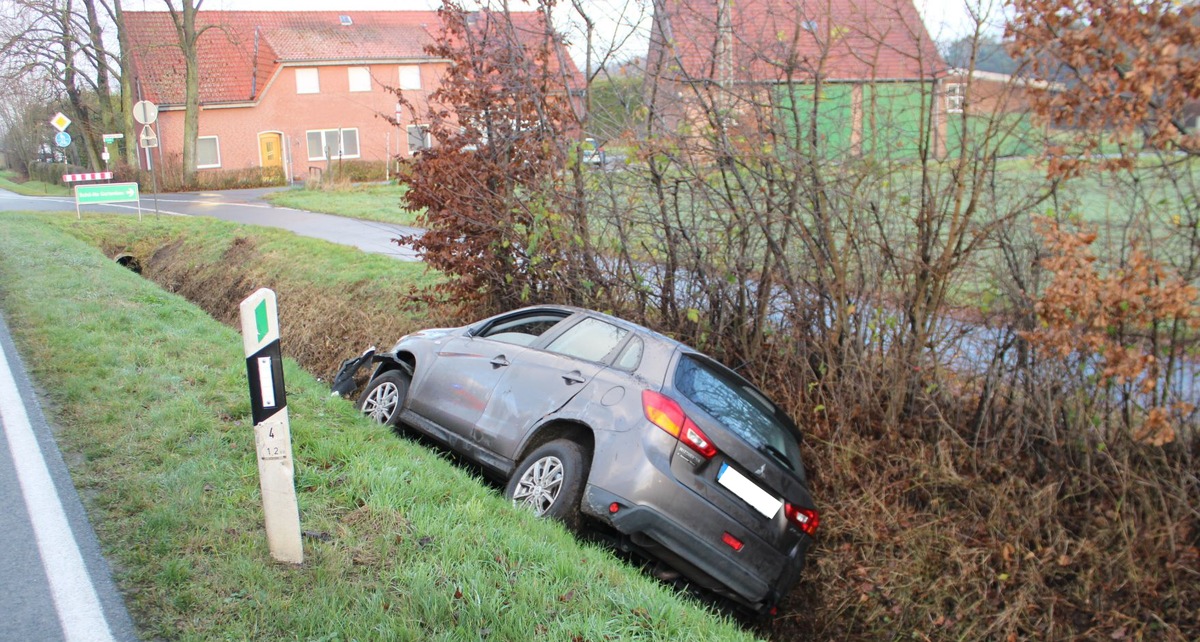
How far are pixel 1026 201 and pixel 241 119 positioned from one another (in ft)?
151

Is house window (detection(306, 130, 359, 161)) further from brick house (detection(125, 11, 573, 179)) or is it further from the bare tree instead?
the bare tree

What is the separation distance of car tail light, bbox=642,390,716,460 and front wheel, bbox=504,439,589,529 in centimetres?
55

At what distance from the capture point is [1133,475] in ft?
19.0

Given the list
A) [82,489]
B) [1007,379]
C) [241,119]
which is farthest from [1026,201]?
[241,119]

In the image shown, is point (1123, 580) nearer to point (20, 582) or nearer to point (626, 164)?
point (626, 164)

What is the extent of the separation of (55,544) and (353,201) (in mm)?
25747

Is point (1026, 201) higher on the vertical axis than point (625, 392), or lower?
higher

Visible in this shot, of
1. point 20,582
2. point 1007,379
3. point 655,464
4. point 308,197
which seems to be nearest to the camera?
point 20,582

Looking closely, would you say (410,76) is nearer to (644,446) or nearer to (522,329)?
(522,329)

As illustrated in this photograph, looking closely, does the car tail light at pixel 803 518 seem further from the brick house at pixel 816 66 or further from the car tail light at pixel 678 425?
the brick house at pixel 816 66

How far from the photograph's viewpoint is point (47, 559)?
14.1 ft

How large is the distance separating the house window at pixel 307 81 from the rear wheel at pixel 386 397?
42634 millimetres

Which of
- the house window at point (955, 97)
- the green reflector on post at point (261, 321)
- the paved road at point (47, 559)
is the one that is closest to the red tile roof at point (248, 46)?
the house window at point (955, 97)

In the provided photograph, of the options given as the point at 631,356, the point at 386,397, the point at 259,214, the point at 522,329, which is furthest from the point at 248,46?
the point at 631,356
